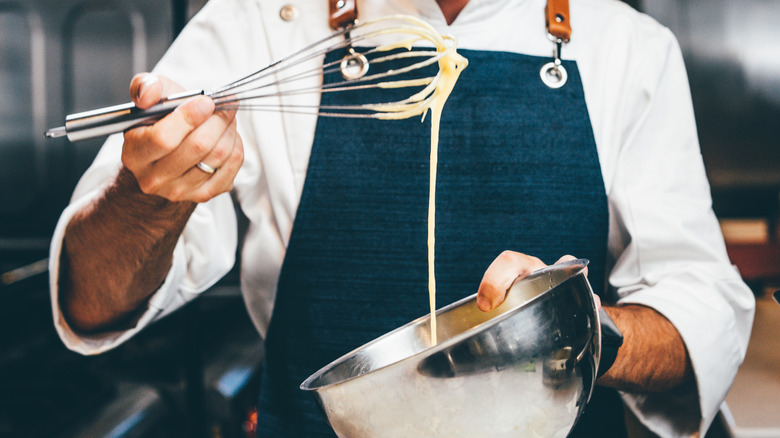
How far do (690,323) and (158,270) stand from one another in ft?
3.18

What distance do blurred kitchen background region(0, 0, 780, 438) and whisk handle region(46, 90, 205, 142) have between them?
1.04 m

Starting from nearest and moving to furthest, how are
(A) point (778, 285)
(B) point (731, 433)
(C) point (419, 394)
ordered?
(C) point (419, 394), (B) point (731, 433), (A) point (778, 285)

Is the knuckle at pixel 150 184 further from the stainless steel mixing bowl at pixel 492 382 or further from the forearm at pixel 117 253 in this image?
the stainless steel mixing bowl at pixel 492 382

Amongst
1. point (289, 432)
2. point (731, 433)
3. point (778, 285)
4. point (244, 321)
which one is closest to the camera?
point (731, 433)

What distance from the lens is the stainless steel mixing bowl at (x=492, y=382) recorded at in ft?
1.95

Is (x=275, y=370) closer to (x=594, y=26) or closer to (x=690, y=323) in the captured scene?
(x=690, y=323)

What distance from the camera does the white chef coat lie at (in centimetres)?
119

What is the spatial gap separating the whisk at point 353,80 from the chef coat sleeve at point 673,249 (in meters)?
0.43

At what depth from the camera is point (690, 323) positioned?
3.60 ft

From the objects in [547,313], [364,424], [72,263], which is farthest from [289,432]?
[547,313]

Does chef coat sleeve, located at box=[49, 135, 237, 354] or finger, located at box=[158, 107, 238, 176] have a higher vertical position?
finger, located at box=[158, 107, 238, 176]

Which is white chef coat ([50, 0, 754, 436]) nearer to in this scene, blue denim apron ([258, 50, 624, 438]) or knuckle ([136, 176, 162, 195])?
blue denim apron ([258, 50, 624, 438])

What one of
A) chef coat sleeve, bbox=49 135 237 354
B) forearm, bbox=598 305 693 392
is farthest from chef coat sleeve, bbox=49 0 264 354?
forearm, bbox=598 305 693 392

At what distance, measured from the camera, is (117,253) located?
111 centimetres
